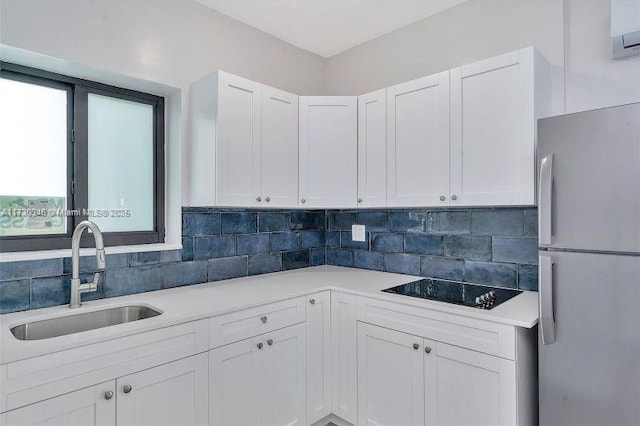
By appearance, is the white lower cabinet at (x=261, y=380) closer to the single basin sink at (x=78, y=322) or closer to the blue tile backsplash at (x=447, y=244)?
the single basin sink at (x=78, y=322)

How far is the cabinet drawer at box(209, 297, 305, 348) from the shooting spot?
5.65ft

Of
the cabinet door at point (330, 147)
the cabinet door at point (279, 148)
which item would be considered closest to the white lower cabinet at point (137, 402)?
the cabinet door at point (279, 148)

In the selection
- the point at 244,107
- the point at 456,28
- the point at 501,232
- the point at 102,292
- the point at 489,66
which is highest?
the point at 456,28

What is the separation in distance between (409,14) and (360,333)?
205 centimetres

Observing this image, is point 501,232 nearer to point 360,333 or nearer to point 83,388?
point 360,333

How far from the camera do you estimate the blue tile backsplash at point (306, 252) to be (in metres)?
1.80

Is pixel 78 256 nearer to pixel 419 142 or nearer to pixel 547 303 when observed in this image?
pixel 419 142

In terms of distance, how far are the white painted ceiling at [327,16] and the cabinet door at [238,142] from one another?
55 cm

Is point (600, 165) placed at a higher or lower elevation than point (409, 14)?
lower

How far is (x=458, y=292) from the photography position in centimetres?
208

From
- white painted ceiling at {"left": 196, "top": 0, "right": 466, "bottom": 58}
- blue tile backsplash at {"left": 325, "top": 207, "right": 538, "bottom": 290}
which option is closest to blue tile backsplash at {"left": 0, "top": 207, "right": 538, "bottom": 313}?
blue tile backsplash at {"left": 325, "top": 207, "right": 538, "bottom": 290}

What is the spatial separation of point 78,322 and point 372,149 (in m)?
1.86

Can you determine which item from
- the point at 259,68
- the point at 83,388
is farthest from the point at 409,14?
the point at 83,388

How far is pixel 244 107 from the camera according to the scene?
84.7 inches
